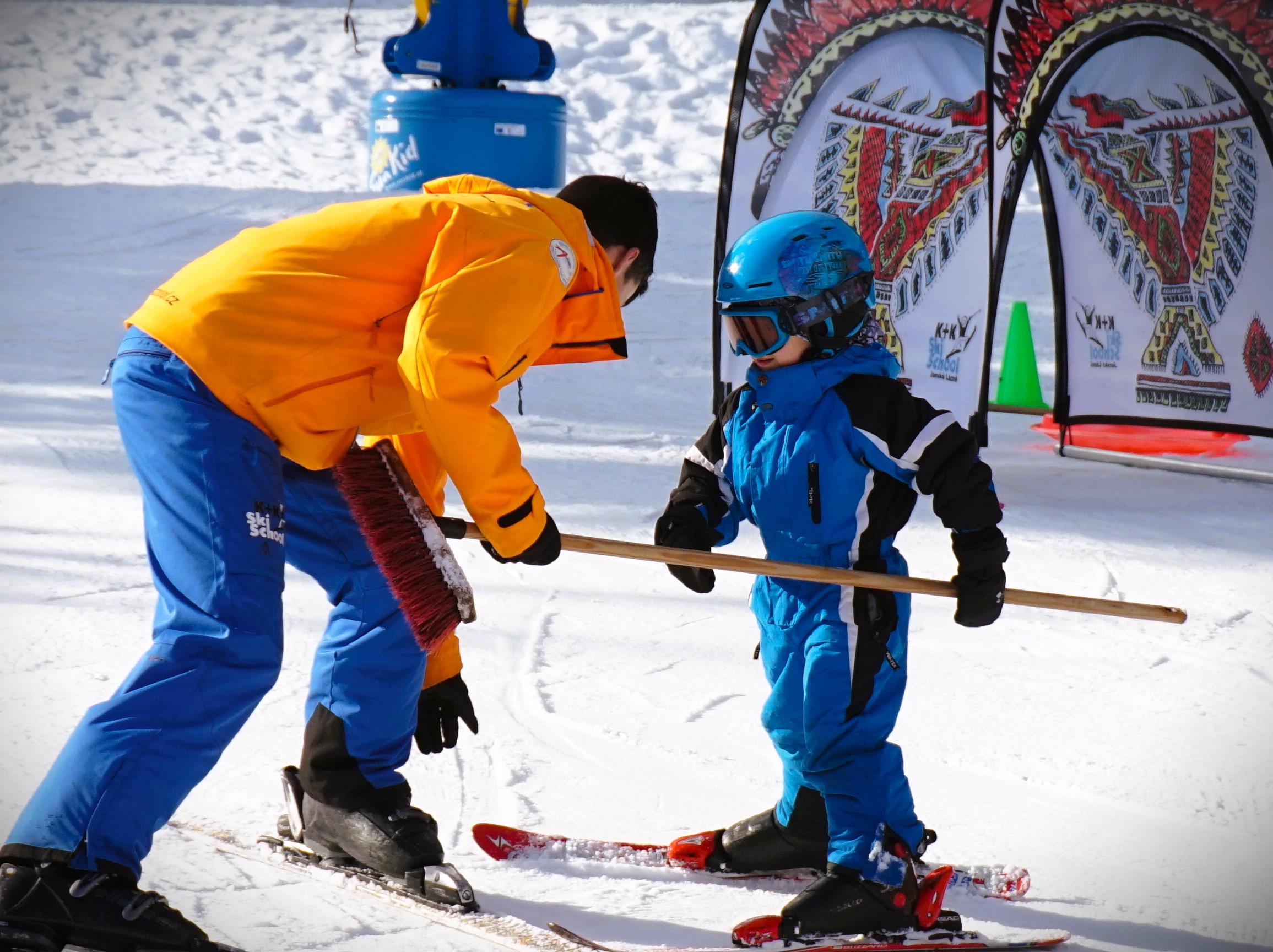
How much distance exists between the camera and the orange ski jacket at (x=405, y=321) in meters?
2.14

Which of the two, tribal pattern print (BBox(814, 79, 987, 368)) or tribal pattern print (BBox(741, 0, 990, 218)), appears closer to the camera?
tribal pattern print (BBox(741, 0, 990, 218))

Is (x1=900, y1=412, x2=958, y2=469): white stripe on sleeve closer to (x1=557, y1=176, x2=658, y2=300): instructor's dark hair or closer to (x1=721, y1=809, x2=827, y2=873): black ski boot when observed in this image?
(x1=557, y1=176, x2=658, y2=300): instructor's dark hair

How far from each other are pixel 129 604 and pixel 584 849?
204cm

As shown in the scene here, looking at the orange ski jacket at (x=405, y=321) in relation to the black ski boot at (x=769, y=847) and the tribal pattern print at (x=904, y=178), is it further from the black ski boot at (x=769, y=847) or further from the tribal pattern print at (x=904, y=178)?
the tribal pattern print at (x=904, y=178)

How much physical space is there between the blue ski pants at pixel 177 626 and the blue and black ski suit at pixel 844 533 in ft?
2.78

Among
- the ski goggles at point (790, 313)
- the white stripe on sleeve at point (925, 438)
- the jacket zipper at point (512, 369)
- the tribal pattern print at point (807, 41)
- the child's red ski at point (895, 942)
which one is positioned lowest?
the child's red ski at point (895, 942)

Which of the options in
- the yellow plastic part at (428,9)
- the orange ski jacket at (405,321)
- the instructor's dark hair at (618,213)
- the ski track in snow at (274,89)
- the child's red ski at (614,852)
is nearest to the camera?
the orange ski jacket at (405,321)

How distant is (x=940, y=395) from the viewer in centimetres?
593

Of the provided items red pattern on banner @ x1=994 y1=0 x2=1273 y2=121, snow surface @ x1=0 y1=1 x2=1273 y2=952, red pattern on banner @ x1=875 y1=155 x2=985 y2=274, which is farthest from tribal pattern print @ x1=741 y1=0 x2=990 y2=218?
snow surface @ x1=0 y1=1 x2=1273 y2=952

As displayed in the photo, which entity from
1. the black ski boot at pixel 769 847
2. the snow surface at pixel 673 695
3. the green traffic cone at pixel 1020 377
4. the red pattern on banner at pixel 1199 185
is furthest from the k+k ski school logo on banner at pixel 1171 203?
the black ski boot at pixel 769 847

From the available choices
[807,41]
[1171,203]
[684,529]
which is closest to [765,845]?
[684,529]

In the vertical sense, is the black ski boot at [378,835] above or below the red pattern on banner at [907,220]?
below

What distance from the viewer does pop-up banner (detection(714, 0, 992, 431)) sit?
18.5 ft

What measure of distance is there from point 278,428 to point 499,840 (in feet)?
3.15
